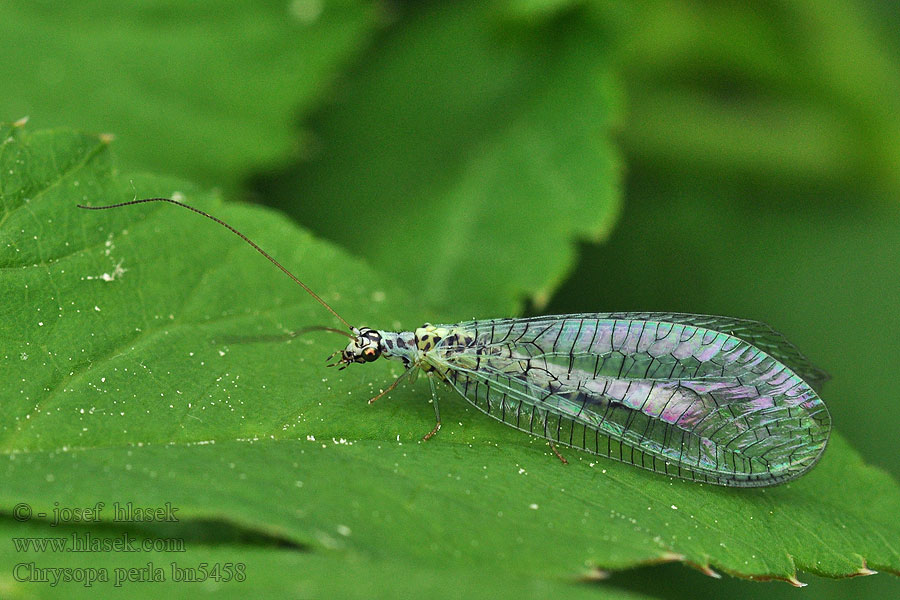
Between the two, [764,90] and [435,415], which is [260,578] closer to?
[435,415]

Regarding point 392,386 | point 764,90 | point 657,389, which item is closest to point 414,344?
point 392,386

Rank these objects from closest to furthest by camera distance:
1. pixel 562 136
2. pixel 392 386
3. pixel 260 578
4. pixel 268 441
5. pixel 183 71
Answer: pixel 260 578, pixel 268 441, pixel 392 386, pixel 562 136, pixel 183 71

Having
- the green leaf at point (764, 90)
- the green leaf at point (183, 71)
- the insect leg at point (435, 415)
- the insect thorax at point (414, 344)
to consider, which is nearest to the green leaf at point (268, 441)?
the insect leg at point (435, 415)

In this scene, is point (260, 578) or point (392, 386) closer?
point (260, 578)

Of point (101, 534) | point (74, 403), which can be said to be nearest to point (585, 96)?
point (74, 403)

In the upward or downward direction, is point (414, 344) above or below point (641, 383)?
above

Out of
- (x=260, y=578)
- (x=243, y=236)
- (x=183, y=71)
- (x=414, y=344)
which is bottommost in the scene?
(x=260, y=578)

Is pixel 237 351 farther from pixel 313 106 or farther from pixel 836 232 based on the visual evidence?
pixel 836 232

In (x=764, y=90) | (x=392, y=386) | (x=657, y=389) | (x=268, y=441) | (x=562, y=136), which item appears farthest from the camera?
(x=764, y=90)
